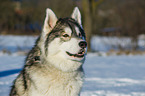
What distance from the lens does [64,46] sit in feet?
9.55

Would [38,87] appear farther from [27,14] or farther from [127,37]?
[27,14]

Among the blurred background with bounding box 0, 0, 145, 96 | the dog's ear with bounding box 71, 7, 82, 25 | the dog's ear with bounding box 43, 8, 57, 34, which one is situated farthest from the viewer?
the blurred background with bounding box 0, 0, 145, 96

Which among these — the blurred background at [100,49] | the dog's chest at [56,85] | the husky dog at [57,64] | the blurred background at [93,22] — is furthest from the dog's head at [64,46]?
the blurred background at [93,22]

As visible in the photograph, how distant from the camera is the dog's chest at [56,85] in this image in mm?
2844

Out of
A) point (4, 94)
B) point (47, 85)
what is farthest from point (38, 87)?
point (4, 94)

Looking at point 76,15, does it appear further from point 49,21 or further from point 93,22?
point 93,22

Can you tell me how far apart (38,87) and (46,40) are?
0.73 m

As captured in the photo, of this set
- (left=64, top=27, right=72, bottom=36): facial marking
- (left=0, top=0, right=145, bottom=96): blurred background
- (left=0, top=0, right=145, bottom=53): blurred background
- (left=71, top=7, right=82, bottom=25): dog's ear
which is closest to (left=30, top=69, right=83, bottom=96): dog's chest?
(left=64, top=27, right=72, bottom=36): facial marking

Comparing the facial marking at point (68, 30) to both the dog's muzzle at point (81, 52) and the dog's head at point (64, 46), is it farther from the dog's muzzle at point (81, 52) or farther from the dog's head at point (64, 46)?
the dog's muzzle at point (81, 52)

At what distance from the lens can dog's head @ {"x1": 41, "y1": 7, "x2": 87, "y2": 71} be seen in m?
2.89

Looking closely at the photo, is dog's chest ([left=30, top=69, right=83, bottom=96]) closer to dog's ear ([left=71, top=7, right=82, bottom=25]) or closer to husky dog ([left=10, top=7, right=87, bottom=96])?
husky dog ([left=10, top=7, right=87, bottom=96])

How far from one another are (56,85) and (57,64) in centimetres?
32

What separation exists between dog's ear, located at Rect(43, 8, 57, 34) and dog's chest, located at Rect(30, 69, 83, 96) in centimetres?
74

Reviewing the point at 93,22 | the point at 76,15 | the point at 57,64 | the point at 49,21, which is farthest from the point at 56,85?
the point at 93,22
